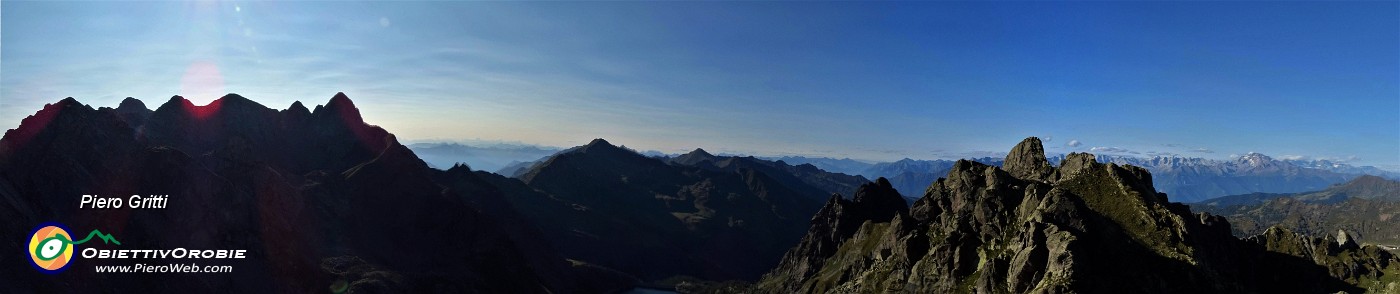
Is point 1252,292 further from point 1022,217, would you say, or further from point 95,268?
point 95,268

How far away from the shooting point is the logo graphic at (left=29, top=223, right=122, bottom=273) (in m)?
165

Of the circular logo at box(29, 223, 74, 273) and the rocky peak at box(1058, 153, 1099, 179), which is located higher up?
the rocky peak at box(1058, 153, 1099, 179)

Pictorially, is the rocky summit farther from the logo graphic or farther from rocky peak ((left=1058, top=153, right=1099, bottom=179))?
the logo graphic

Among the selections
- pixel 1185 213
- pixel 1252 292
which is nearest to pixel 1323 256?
pixel 1252 292

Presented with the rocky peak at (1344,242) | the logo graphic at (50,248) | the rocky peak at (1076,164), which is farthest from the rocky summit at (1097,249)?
the logo graphic at (50,248)

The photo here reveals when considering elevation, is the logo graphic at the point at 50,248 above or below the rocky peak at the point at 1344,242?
below

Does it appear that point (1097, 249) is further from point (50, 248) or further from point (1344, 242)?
point (50, 248)

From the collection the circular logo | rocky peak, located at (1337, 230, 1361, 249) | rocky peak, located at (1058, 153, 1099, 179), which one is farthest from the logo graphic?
rocky peak, located at (1337, 230, 1361, 249)

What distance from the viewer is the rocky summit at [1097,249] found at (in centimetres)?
11931

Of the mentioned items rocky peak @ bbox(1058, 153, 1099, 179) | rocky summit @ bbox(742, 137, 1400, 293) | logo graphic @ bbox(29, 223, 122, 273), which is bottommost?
logo graphic @ bbox(29, 223, 122, 273)

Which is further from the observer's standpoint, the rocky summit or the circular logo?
the circular logo

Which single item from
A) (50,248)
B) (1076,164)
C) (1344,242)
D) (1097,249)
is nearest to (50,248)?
(50,248)

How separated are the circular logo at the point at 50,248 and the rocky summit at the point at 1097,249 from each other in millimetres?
214999

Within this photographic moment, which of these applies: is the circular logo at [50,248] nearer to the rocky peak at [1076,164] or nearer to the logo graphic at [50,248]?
the logo graphic at [50,248]
